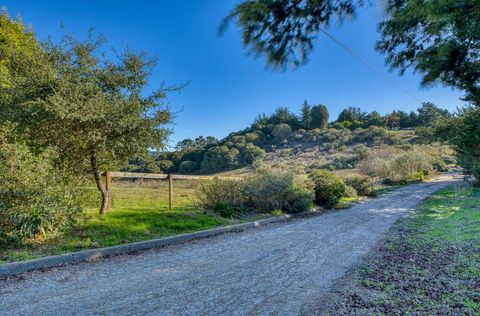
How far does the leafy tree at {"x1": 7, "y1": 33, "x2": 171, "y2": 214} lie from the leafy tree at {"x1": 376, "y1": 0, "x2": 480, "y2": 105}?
6040 millimetres

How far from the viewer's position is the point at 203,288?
13.0 ft

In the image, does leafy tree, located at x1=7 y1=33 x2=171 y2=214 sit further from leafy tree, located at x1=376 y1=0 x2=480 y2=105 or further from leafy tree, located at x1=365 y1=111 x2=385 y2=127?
leafy tree, located at x1=365 y1=111 x2=385 y2=127

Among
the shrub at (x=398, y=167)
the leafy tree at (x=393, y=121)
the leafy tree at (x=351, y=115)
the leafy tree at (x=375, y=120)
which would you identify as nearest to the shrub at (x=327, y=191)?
the shrub at (x=398, y=167)

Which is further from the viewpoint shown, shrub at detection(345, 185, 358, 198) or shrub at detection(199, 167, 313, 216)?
shrub at detection(345, 185, 358, 198)

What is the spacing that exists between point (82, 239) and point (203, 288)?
3629 millimetres

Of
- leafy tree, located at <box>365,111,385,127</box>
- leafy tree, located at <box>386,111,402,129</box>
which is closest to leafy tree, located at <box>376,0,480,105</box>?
leafy tree, located at <box>365,111,385,127</box>

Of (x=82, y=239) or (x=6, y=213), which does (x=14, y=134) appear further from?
(x=82, y=239)

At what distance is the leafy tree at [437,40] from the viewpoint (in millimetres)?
2404

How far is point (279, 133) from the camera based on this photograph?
63.1 metres

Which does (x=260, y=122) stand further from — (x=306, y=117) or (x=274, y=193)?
(x=274, y=193)

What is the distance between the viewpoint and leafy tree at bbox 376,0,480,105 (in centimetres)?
240

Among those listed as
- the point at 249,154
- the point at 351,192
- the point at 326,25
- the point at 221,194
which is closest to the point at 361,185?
the point at 351,192

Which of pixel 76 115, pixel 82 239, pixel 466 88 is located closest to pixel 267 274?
pixel 466 88

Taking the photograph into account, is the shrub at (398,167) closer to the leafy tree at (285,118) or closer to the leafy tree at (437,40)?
the leafy tree at (437,40)
